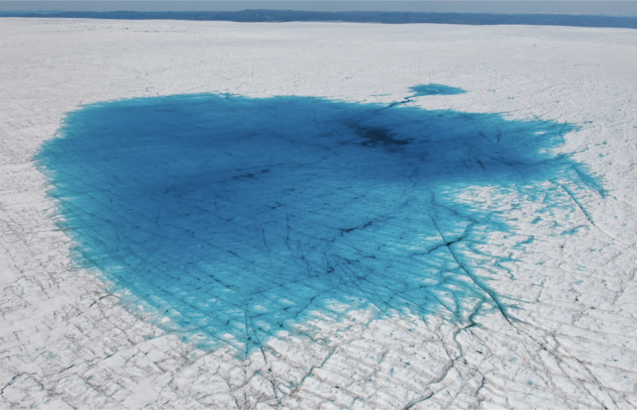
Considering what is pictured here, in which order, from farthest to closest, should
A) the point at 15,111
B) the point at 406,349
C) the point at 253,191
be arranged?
1. the point at 15,111
2. the point at 253,191
3. the point at 406,349

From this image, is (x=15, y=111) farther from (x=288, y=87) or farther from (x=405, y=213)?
(x=405, y=213)

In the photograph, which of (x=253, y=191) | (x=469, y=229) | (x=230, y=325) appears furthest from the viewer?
(x=253, y=191)

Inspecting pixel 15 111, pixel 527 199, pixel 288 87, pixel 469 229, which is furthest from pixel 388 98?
pixel 15 111

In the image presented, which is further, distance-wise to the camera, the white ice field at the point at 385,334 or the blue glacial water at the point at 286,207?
the blue glacial water at the point at 286,207

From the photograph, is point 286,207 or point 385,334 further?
point 286,207

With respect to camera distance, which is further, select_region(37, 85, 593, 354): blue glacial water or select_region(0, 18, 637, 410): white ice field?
select_region(37, 85, 593, 354): blue glacial water

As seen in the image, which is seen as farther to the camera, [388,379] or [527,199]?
[527,199]
